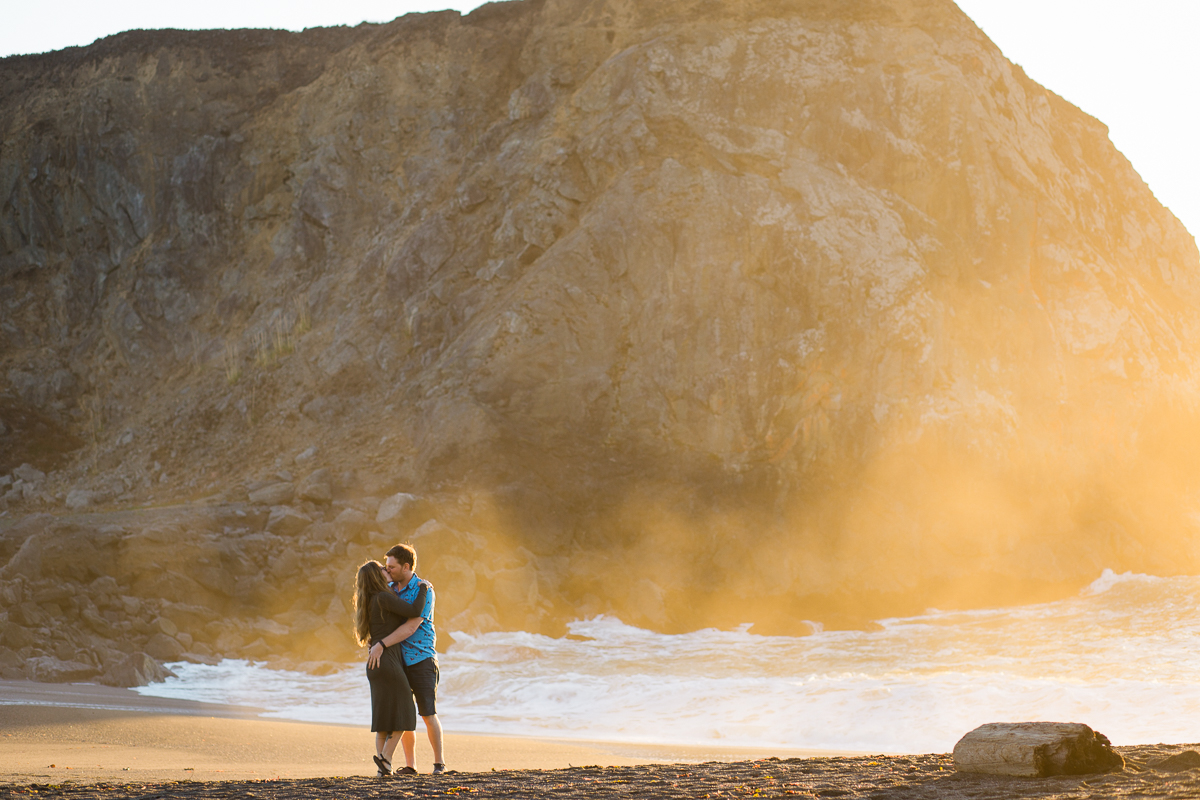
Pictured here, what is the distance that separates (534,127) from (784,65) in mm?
6530

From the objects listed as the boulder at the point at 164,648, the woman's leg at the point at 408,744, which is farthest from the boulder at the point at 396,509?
the woman's leg at the point at 408,744

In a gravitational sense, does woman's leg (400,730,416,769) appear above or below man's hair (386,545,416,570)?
below

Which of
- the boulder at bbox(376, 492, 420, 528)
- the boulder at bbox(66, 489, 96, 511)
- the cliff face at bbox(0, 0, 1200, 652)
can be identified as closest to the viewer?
the boulder at bbox(376, 492, 420, 528)

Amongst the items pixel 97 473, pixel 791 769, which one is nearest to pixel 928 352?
pixel 791 769

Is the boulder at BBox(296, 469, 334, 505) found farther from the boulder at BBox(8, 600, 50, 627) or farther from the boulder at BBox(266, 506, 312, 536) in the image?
the boulder at BBox(8, 600, 50, 627)

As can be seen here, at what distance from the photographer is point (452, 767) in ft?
23.5

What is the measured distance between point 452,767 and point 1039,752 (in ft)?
11.7

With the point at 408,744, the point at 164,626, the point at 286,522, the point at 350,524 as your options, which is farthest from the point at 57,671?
the point at 408,744

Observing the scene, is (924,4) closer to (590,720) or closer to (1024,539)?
(1024,539)

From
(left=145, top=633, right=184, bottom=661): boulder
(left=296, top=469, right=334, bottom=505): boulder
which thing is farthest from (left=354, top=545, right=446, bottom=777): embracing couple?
(left=296, top=469, right=334, bottom=505): boulder

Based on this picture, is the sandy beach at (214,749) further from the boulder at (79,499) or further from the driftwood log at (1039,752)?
the boulder at (79,499)

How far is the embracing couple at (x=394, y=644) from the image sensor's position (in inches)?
239

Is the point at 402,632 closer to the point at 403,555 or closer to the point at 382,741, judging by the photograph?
the point at 403,555

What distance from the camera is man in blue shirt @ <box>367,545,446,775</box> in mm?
6141
